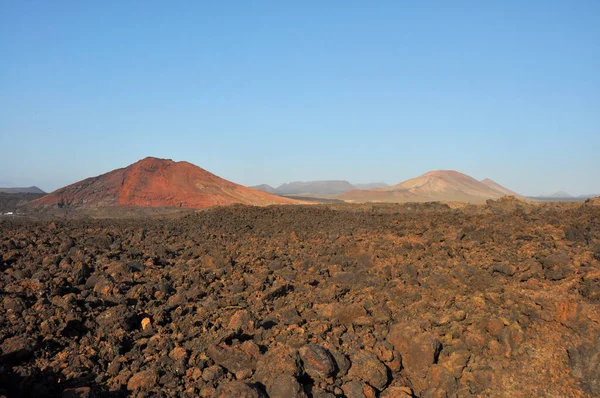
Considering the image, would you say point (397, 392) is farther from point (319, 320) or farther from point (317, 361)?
point (319, 320)

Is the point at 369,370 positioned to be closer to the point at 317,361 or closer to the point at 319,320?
the point at 317,361

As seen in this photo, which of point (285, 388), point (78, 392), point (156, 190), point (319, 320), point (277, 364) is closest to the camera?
point (78, 392)

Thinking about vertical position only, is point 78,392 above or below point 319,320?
below

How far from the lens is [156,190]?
36.8 m

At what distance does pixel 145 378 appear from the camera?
176 inches

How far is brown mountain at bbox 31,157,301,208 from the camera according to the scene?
35.7 m

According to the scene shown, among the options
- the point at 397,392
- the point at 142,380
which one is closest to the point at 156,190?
the point at 142,380

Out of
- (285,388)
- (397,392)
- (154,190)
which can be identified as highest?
(154,190)

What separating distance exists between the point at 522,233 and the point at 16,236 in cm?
1166

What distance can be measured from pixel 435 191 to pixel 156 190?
6107 centimetres

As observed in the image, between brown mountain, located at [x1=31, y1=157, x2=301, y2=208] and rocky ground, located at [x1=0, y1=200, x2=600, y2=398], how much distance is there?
26.5 meters

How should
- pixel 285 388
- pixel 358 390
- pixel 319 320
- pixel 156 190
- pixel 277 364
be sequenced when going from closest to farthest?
pixel 285 388, pixel 358 390, pixel 277 364, pixel 319 320, pixel 156 190

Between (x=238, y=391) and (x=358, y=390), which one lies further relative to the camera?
(x=358, y=390)

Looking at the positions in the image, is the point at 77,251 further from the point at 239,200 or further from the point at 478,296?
the point at 239,200
